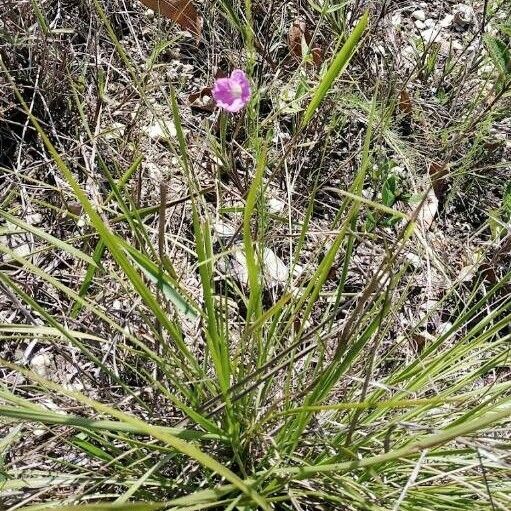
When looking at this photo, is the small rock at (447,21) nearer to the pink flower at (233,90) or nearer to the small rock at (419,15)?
the small rock at (419,15)

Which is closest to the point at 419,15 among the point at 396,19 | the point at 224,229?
the point at 396,19

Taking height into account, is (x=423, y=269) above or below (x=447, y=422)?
above

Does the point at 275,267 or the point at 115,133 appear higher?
the point at 115,133

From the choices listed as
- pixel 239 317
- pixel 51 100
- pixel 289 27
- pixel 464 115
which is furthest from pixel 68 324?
pixel 464 115

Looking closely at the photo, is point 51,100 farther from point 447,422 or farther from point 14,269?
point 447,422

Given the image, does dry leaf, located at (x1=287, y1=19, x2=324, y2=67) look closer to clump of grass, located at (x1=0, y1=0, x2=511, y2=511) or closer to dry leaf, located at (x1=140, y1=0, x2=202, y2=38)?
clump of grass, located at (x1=0, y1=0, x2=511, y2=511)

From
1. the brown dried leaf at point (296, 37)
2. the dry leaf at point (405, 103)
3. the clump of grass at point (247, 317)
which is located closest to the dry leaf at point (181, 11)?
the clump of grass at point (247, 317)

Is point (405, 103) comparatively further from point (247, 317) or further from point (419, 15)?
point (247, 317)
